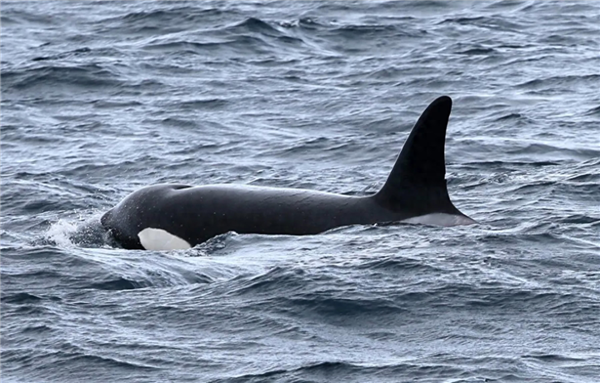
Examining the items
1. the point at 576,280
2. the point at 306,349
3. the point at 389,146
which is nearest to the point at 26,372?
the point at 306,349

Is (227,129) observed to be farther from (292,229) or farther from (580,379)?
(580,379)

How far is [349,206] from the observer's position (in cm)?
1306

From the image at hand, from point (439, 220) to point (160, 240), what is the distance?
2834 millimetres

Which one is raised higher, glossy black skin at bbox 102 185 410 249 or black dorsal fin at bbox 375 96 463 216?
black dorsal fin at bbox 375 96 463 216

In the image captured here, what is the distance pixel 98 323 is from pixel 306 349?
1.77 m

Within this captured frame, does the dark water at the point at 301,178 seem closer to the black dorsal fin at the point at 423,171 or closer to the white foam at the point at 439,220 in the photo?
the white foam at the point at 439,220

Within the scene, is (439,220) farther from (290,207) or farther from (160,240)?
(160,240)

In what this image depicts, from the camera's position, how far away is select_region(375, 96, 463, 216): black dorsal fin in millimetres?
12430

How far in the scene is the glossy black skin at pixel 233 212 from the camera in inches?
511

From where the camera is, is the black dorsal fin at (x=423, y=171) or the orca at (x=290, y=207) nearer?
the black dorsal fin at (x=423, y=171)

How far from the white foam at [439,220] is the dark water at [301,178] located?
17 centimetres

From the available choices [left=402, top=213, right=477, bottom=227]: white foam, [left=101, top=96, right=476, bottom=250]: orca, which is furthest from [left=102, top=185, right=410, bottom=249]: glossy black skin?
[left=402, top=213, right=477, bottom=227]: white foam

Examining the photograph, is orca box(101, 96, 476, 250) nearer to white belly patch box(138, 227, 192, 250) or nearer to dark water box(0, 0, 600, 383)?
white belly patch box(138, 227, 192, 250)

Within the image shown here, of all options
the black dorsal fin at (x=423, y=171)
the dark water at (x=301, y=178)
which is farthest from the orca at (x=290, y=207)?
the dark water at (x=301, y=178)
